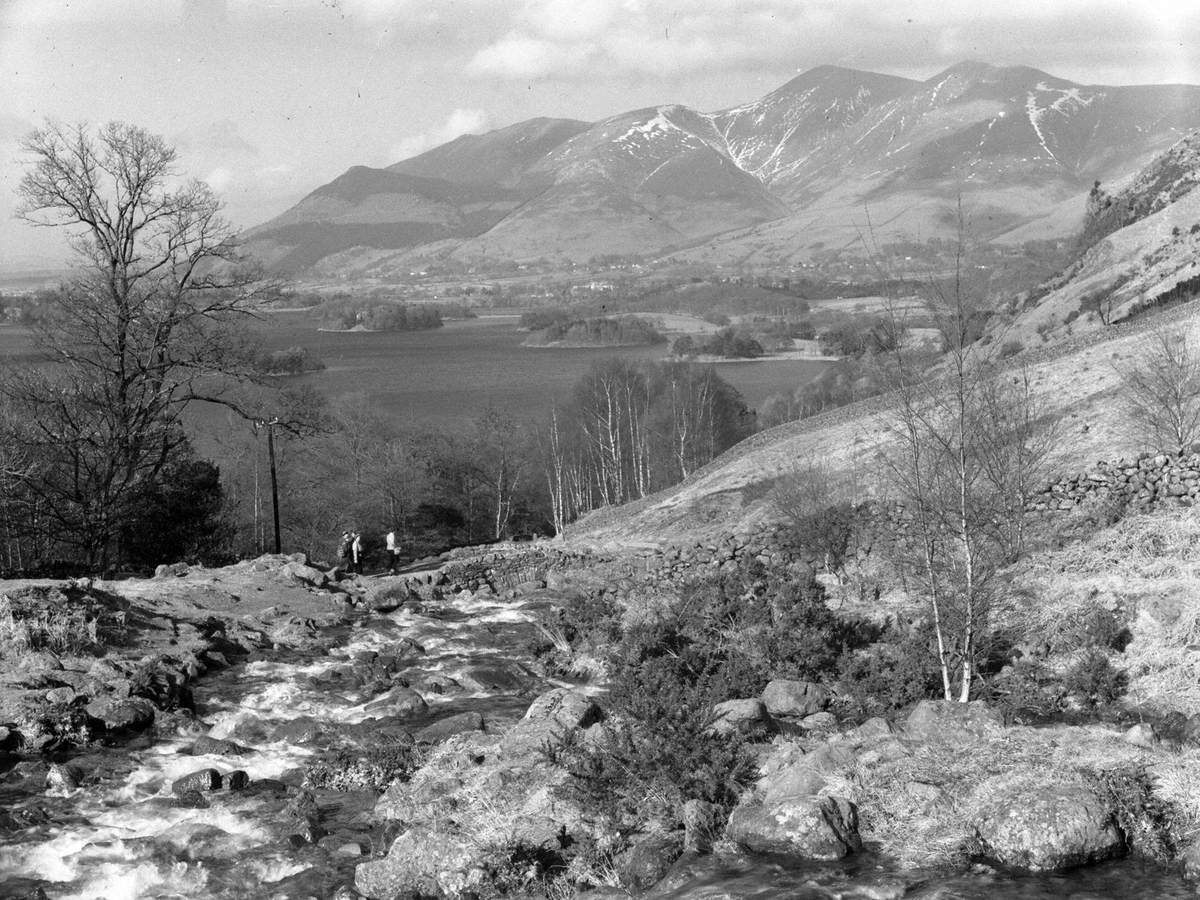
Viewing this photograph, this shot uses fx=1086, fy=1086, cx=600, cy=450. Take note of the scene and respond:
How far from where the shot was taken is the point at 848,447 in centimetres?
3550

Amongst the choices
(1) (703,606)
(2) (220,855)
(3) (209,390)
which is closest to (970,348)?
(1) (703,606)

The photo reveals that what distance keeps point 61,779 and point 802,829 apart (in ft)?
29.6

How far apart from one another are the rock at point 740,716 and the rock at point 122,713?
8210 millimetres

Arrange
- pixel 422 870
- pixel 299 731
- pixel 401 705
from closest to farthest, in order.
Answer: pixel 422 870 → pixel 299 731 → pixel 401 705

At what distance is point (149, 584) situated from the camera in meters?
23.5

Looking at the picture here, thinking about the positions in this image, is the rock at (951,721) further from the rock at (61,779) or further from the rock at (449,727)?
the rock at (61,779)

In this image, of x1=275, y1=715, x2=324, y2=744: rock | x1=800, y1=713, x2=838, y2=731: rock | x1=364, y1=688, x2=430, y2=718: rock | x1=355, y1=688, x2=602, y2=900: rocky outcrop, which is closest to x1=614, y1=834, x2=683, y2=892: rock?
x1=355, y1=688, x2=602, y2=900: rocky outcrop

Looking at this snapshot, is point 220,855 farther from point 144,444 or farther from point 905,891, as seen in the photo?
point 144,444

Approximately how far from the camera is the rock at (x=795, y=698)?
14.9m

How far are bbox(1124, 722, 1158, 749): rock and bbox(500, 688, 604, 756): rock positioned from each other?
606 cm

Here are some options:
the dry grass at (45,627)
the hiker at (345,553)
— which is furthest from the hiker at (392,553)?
the dry grass at (45,627)

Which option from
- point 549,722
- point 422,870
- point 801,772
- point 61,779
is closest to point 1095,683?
point 801,772

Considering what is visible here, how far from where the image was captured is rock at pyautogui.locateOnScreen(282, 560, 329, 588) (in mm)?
25641

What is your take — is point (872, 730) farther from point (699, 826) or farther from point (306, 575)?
point (306, 575)
